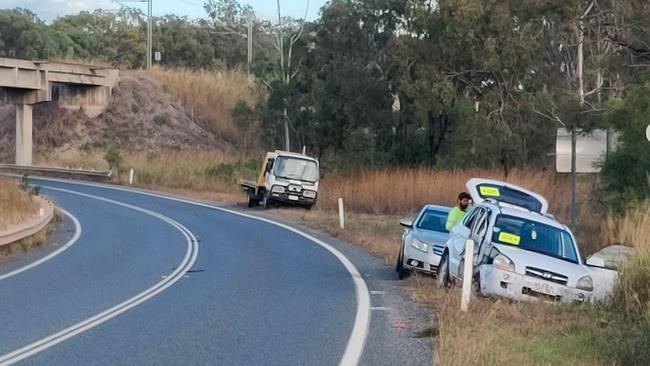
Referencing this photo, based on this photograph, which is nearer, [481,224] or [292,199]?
[481,224]

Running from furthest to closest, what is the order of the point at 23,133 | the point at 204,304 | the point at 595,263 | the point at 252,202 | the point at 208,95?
the point at 208,95 < the point at 23,133 < the point at 252,202 < the point at 204,304 < the point at 595,263

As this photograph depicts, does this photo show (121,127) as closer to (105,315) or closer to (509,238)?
(509,238)

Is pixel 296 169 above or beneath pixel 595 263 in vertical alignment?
above

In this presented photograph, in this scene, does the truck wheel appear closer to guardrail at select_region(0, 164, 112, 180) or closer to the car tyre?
the car tyre

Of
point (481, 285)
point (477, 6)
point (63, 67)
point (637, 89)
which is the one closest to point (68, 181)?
point (63, 67)

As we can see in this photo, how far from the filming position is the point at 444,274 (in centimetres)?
1736

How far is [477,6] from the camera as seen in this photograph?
138 feet

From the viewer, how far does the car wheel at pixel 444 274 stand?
17.2 meters

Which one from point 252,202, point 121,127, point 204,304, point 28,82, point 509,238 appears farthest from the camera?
point 121,127

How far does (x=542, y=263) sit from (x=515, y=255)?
37 centimetres

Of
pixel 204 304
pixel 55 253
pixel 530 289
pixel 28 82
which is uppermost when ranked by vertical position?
pixel 28 82

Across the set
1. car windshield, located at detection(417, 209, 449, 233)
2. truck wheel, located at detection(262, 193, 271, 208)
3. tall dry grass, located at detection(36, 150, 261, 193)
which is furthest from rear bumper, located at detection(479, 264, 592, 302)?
tall dry grass, located at detection(36, 150, 261, 193)

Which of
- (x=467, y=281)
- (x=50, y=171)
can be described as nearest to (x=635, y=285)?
(x=467, y=281)

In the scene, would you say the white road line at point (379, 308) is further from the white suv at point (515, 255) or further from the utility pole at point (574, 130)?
the utility pole at point (574, 130)
